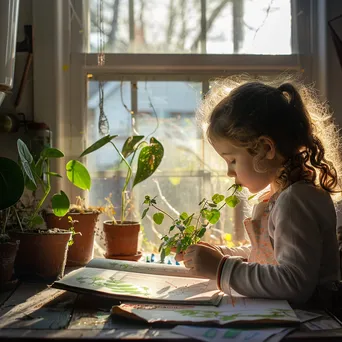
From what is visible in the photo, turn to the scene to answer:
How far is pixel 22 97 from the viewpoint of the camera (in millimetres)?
1484

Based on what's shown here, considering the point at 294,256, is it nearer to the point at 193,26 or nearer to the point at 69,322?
the point at 69,322

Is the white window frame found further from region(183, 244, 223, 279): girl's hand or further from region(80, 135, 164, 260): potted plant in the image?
region(183, 244, 223, 279): girl's hand

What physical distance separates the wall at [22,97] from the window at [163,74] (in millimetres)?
135

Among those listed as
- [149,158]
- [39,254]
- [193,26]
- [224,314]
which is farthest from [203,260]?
[193,26]

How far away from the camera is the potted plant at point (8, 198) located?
98 cm

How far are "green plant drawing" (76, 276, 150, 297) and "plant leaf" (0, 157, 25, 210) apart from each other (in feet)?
0.68

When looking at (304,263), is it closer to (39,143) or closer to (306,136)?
(306,136)

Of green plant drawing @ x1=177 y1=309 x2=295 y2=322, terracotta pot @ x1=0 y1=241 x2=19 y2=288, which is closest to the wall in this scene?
terracotta pot @ x1=0 y1=241 x2=19 y2=288

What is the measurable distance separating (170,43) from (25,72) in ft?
1.54

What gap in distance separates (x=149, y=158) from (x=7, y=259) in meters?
0.49

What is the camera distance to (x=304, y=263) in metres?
0.84

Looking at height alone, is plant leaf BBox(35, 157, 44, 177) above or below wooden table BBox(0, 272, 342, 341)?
above

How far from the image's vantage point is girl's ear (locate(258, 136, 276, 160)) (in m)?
0.96

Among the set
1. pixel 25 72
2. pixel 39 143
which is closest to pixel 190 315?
pixel 39 143
